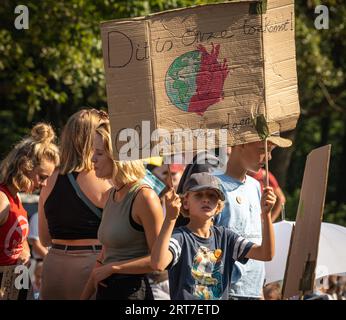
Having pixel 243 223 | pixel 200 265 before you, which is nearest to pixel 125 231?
pixel 200 265

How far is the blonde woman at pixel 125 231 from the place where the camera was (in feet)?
16.7

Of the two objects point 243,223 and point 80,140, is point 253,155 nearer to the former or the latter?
point 243,223

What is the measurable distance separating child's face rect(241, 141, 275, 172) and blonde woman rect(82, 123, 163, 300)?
616mm

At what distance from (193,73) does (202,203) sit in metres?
0.66

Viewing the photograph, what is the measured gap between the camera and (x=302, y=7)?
50.3 feet

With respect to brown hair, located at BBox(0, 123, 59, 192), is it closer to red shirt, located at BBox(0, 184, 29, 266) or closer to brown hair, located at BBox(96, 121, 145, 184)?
red shirt, located at BBox(0, 184, 29, 266)

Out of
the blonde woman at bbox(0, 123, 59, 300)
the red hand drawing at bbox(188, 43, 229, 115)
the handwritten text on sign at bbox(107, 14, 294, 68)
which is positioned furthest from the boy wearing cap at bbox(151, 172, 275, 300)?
the blonde woman at bbox(0, 123, 59, 300)

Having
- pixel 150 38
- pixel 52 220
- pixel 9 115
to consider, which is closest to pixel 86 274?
pixel 52 220

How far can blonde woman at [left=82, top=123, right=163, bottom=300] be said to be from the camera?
509 centimetres

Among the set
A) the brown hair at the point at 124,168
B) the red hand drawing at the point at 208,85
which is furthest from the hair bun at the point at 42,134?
the red hand drawing at the point at 208,85
